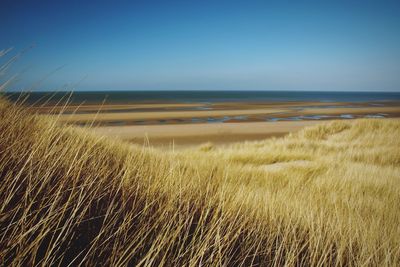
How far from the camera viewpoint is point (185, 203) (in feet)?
6.64

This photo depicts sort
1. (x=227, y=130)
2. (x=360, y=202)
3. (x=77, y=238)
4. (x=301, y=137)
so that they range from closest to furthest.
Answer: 1. (x=77, y=238)
2. (x=360, y=202)
3. (x=301, y=137)
4. (x=227, y=130)

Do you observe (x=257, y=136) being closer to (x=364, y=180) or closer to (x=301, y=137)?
(x=301, y=137)

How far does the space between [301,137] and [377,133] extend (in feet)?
8.16

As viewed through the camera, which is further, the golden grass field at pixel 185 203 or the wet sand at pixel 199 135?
the wet sand at pixel 199 135

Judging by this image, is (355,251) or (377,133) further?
(377,133)

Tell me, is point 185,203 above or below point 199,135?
above

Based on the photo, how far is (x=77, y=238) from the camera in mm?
1298

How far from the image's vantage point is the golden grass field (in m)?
1.30

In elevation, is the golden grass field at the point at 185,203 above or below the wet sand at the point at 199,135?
above

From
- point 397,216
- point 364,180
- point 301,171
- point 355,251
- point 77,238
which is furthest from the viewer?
point 301,171

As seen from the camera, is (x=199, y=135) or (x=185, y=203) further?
(x=199, y=135)

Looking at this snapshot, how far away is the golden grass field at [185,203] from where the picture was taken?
1.30 m

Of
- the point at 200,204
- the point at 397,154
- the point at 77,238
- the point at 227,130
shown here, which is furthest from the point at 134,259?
the point at 227,130

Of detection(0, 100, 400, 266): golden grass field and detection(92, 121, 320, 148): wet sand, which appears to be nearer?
detection(0, 100, 400, 266): golden grass field
